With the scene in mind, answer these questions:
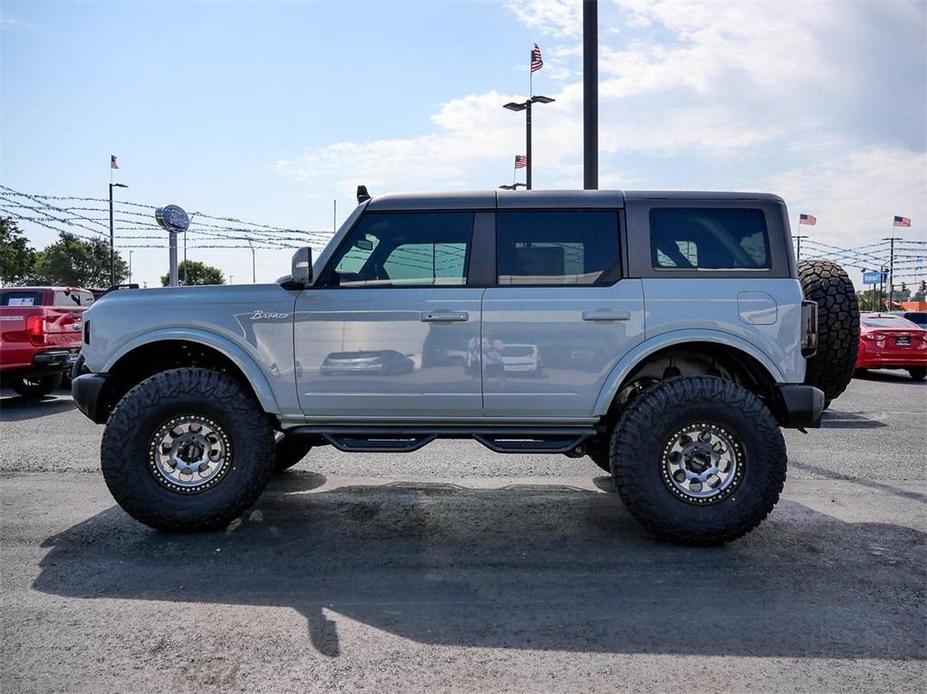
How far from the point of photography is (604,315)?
14.4 ft

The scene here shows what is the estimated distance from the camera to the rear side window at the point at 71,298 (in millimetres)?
12320

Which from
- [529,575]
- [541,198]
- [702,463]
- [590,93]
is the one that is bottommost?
[529,575]

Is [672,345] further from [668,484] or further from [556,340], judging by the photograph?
[668,484]

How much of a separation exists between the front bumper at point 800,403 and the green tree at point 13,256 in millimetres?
47362

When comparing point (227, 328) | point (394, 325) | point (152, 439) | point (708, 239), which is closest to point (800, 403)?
point (708, 239)

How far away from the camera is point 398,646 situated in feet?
9.77

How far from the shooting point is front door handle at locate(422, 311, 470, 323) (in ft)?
14.5

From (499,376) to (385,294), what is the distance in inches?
35.7

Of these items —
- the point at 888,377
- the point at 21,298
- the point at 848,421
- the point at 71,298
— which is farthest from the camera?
the point at 888,377

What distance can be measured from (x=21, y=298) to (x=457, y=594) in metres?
12.1

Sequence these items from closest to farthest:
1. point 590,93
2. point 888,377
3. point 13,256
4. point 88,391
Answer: point 88,391, point 590,93, point 888,377, point 13,256

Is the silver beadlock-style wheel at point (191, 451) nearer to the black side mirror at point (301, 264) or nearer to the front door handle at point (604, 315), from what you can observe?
the black side mirror at point (301, 264)

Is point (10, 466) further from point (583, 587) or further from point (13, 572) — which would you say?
point (583, 587)

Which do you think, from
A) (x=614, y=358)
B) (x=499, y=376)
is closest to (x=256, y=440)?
(x=499, y=376)
